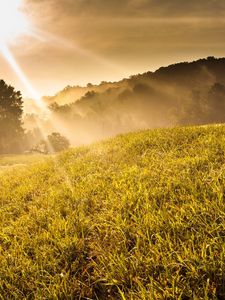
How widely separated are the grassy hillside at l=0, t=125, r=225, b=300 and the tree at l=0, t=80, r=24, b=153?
71956 mm

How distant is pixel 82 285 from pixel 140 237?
0.87 metres

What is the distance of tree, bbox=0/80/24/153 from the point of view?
73438 millimetres

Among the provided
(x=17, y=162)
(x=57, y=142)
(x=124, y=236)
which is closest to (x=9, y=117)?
(x=57, y=142)

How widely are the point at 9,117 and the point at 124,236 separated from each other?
75.9 m

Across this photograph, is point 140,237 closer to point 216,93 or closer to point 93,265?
point 93,265

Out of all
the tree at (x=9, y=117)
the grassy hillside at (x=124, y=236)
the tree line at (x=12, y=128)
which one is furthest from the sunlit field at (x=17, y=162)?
the tree at (x=9, y=117)

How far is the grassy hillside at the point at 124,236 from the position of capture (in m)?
2.94

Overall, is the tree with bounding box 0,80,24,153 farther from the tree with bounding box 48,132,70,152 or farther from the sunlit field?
the sunlit field

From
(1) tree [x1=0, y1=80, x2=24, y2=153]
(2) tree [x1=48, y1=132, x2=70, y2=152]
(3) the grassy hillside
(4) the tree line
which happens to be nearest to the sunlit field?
(3) the grassy hillside

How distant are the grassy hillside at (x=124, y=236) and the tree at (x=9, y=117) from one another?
72.0 meters

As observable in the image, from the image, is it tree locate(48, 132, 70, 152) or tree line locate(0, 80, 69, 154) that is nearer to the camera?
tree locate(48, 132, 70, 152)

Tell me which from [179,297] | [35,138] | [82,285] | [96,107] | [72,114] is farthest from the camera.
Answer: [96,107]

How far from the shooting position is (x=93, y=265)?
3516 mm

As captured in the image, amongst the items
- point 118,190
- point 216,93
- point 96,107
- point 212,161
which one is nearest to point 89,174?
point 118,190
